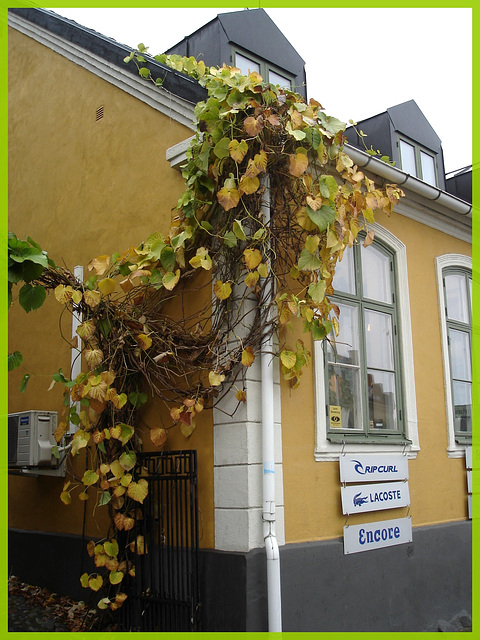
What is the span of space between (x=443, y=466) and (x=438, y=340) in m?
1.36

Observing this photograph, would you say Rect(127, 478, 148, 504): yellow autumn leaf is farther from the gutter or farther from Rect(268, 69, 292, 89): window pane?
Rect(268, 69, 292, 89): window pane

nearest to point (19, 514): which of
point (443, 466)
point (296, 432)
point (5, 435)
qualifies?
point (5, 435)

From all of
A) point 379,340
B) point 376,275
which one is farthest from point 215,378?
point 376,275

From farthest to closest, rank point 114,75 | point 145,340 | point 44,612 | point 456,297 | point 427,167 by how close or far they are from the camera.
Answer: point 427,167
point 456,297
point 114,75
point 44,612
point 145,340

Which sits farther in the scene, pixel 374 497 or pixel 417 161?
pixel 417 161

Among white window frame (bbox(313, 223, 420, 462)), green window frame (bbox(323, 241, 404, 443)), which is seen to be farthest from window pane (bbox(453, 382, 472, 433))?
green window frame (bbox(323, 241, 404, 443))

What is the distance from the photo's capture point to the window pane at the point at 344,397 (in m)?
6.09

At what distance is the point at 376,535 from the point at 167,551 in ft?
6.36

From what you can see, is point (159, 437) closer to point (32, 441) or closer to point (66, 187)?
point (32, 441)

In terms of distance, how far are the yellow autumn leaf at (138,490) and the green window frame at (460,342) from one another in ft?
12.5

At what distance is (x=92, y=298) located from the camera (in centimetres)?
546

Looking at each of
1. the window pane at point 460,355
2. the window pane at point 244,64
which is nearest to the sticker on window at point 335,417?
the window pane at point 460,355

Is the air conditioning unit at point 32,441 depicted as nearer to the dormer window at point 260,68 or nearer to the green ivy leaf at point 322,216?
the green ivy leaf at point 322,216

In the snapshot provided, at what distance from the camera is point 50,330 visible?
776 cm
